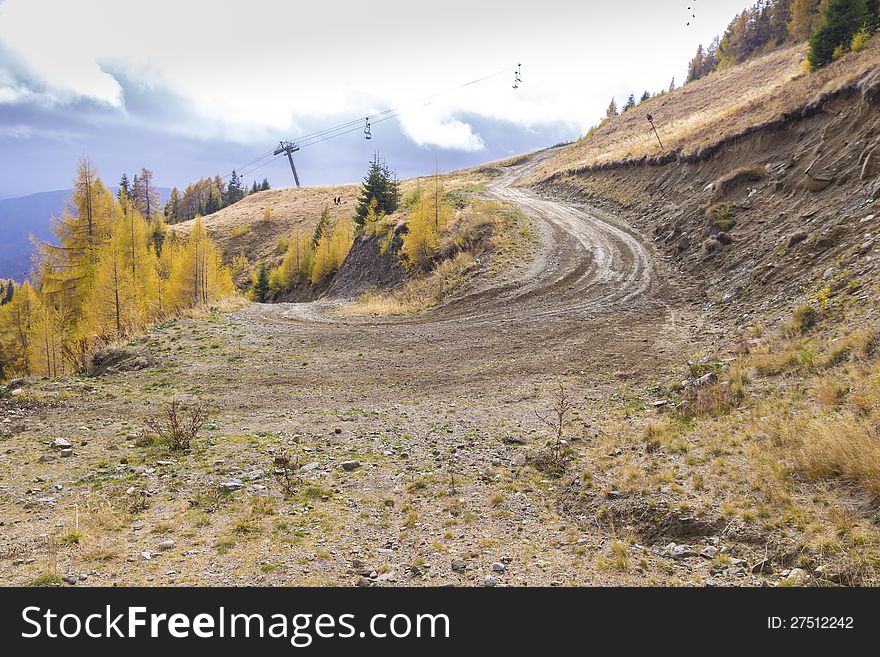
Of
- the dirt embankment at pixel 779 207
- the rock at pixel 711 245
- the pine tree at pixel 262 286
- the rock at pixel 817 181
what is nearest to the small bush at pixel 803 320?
the dirt embankment at pixel 779 207

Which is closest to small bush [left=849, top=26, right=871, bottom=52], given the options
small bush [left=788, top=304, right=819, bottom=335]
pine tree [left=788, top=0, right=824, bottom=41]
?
small bush [left=788, top=304, right=819, bottom=335]

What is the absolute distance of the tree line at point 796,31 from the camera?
34250mm

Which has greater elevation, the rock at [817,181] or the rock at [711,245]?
the rock at [817,181]

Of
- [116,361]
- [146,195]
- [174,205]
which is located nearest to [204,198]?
[174,205]

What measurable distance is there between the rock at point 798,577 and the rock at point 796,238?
726 inches

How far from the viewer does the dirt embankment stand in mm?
17141

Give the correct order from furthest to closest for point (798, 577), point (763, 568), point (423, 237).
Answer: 1. point (423, 237)
2. point (763, 568)
3. point (798, 577)

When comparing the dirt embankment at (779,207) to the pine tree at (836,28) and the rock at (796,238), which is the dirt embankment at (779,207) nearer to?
the rock at (796,238)

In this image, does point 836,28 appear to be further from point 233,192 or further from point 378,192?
point 233,192

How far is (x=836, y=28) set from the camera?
113 ft

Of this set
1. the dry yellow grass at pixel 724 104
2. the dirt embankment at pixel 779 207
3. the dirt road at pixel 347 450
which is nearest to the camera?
the dirt road at pixel 347 450

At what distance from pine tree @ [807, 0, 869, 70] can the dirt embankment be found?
13337 mm

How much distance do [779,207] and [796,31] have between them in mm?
101280
